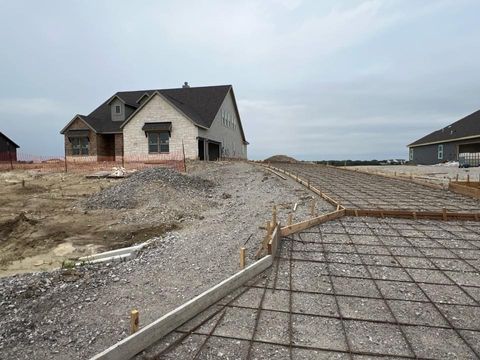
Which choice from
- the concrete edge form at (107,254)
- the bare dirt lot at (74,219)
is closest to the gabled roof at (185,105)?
the bare dirt lot at (74,219)

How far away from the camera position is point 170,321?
3584 mm

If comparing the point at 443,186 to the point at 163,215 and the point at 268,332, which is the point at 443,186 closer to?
the point at 163,215

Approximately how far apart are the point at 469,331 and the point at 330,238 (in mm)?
3227

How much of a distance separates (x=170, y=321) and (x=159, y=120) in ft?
69.6

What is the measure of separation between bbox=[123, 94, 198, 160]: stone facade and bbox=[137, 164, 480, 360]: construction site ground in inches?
677

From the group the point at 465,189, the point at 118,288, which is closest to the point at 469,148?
the point at 465,189

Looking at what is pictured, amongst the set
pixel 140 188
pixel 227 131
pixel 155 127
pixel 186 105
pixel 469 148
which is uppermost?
pixel 186 105

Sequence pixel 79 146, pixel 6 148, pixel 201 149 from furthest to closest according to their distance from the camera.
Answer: pixel 6 148
pixel 79 146
pixel 201 149

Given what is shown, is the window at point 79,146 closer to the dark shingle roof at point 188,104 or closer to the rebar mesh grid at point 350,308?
the dark shingle roof at point 188,104

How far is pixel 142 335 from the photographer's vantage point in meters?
3.27

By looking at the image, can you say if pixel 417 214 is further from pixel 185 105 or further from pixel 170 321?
pixel 185 105

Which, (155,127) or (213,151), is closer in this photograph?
(155,127)

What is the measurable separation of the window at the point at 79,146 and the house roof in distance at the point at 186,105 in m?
1.56

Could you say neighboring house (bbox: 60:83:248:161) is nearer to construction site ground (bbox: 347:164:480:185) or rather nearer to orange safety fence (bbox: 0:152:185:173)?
orange safety fence (bbox: 0:152:185:173)
